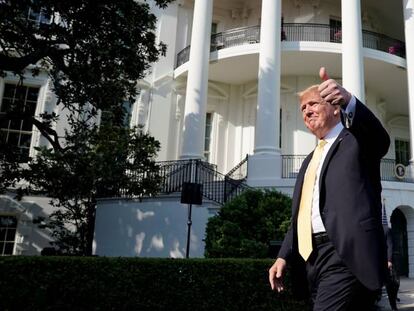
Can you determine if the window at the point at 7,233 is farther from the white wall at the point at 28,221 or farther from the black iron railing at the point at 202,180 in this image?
the black iron railing at the point at 202,180

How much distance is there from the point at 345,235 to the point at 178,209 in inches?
457

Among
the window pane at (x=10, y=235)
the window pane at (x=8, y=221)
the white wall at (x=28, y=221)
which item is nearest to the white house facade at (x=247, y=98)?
the white wall at (x=28, y=221)

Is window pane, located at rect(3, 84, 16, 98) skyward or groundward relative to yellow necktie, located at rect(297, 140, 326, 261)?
skyward

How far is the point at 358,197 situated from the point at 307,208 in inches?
14.4

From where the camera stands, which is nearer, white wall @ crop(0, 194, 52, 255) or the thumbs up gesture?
the thumbs up gesture

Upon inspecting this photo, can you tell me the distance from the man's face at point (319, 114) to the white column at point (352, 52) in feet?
46.7

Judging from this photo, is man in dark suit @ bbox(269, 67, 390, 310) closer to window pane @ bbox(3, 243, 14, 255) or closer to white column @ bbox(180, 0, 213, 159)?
white column @ bbox(180, 0, 213, 159)

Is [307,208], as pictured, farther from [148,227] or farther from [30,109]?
[148,227]

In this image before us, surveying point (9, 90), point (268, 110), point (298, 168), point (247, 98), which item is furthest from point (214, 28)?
point (9, 90)

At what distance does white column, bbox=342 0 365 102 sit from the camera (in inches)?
636

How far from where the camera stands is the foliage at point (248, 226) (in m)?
10.3

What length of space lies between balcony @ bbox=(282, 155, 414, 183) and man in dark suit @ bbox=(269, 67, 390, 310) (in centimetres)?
1446

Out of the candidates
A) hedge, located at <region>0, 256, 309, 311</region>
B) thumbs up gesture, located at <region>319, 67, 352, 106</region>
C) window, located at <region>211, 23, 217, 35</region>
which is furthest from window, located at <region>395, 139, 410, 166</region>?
thumbs up gesture, located at <region>319, 67, 352, 106</region>

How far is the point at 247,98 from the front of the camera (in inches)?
827
